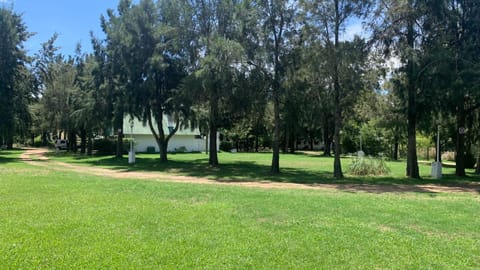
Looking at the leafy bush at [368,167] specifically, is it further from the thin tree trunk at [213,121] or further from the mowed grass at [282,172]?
the thin tree trunk at [213,121]

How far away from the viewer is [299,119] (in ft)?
71.7

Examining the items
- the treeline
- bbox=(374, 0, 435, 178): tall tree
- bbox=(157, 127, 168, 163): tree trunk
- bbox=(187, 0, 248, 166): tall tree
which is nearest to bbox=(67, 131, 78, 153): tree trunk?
the treeline

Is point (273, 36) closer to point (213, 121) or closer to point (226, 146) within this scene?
point (213, 121)

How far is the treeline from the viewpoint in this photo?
1803cm

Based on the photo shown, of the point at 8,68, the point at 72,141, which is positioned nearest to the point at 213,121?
the point at 8,68

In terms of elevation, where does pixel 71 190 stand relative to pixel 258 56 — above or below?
below

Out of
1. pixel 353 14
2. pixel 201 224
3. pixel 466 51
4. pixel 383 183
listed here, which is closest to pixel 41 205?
pixel 201 224

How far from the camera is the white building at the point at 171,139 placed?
152ft

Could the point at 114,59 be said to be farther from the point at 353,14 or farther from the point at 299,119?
the point at 353,14

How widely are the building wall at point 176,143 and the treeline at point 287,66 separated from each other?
15753mm

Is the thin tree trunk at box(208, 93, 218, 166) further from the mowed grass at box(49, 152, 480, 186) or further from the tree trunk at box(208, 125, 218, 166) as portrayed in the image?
the mowed grass at box(49, 152, 480, 186)

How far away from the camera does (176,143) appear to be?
5003 centimetres

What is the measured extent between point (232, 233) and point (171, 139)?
143 ft

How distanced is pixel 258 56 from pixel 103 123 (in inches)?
678
